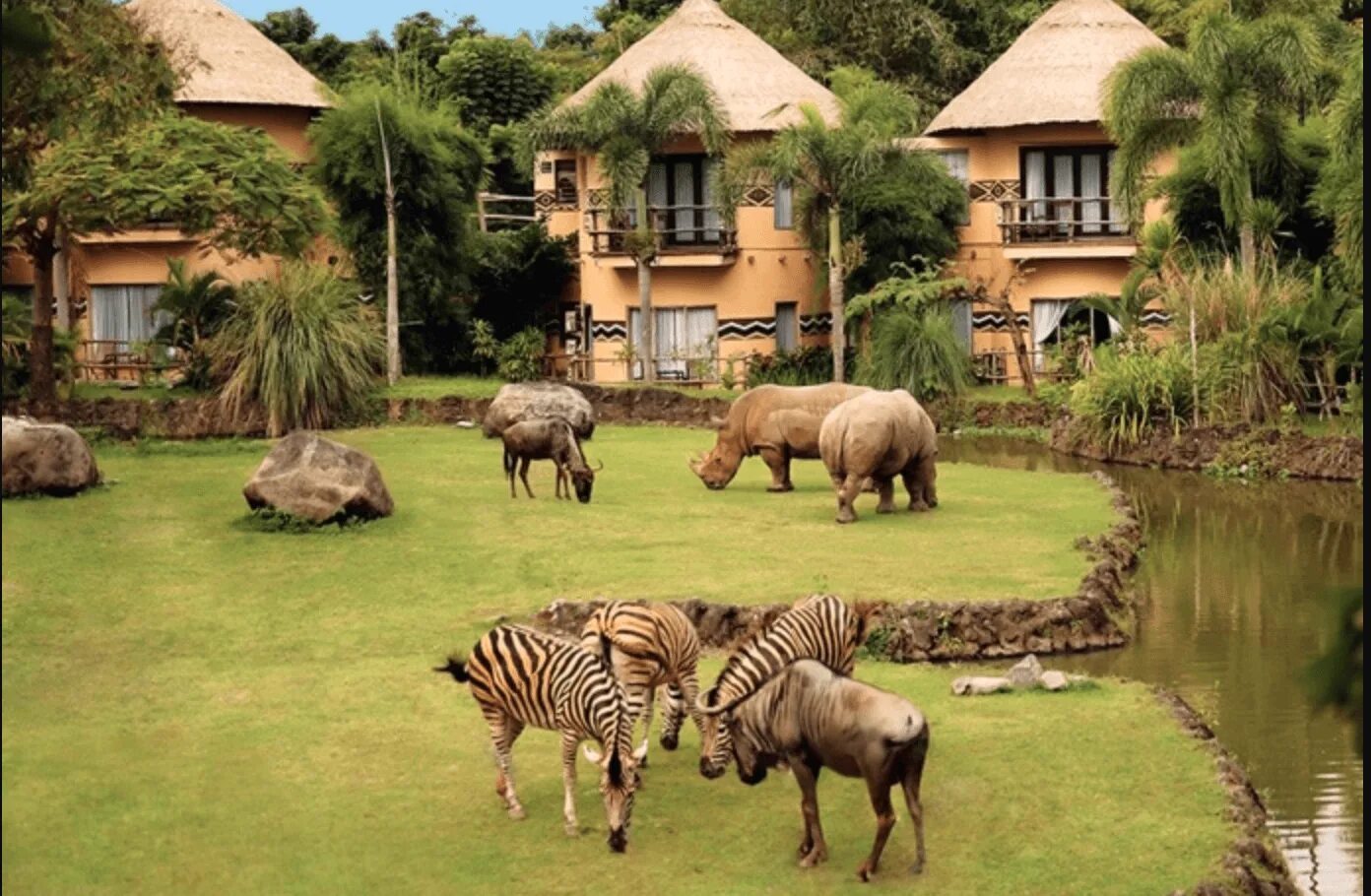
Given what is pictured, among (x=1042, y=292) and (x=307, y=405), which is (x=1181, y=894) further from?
(x=1042, y=292)

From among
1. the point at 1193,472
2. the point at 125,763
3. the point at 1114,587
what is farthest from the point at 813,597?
the point at 1193,472

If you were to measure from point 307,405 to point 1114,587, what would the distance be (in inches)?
643

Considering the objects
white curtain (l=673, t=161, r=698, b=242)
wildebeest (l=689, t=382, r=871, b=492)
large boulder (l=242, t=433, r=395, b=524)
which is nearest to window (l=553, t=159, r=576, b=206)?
white curtain (l=673, t=161, r=698, b=242)

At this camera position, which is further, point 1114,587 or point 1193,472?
point 1193,472

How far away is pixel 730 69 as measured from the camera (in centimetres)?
4516

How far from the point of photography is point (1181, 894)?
39.6ft

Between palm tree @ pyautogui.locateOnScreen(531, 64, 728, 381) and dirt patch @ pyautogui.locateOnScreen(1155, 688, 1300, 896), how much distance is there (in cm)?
2726

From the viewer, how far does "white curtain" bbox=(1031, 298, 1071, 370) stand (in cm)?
4506

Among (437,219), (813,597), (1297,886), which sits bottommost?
(1297,886)

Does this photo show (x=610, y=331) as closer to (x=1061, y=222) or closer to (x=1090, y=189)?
(x=1061, y=222)

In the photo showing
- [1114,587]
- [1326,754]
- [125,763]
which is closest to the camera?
[125,763]

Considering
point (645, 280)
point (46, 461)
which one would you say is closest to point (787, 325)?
point (645, 280)

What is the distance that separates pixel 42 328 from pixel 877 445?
1494cm

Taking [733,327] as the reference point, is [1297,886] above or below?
below
